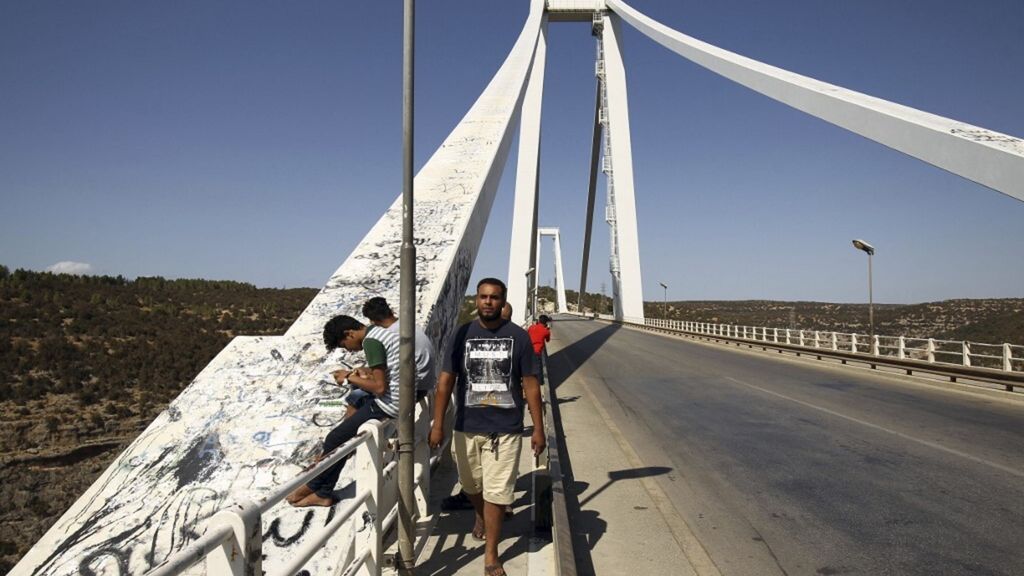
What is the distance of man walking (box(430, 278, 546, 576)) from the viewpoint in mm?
4117

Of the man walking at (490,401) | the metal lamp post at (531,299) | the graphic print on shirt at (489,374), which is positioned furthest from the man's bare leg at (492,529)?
the metal lamp post at (531,299)

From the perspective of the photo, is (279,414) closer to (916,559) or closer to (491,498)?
(491,498)

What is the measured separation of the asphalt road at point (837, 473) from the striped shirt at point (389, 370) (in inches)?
80.8

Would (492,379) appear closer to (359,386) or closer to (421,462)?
(359,386)

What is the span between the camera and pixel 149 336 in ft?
96.4

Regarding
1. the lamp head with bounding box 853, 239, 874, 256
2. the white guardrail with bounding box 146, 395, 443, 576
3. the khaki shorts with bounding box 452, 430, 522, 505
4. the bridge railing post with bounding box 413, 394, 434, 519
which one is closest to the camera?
the white guardrail with bounding box 146, 395, 443, 576

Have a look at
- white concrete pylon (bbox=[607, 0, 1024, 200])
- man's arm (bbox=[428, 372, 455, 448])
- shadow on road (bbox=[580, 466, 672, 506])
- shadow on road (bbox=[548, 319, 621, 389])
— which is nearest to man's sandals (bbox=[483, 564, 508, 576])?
→ man's arm (bbox=[428, 372, 455, 448])

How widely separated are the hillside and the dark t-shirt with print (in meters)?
11.3

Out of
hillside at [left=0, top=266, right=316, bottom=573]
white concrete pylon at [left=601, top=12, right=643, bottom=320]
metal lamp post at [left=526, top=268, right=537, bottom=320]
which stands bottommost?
hillside at [left=0, top=266, right=316, bottom=573]

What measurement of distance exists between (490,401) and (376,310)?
1.09 metres

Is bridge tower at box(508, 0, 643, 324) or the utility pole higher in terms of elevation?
bridge tower at box(508, 0, 643, 324)

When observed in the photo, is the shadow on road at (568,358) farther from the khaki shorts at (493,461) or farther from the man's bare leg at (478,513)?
the khaki shorts at (493,461)

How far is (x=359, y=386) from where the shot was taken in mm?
4410

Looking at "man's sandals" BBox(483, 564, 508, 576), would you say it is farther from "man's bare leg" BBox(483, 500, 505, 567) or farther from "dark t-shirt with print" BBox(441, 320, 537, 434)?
"dark t-shirt with print" BBox(441, 320, 537, 434)
